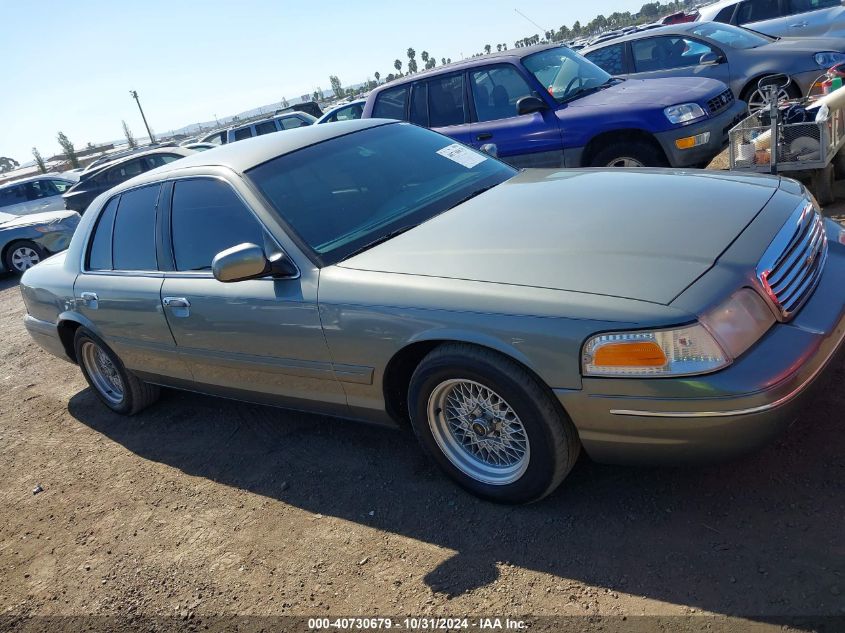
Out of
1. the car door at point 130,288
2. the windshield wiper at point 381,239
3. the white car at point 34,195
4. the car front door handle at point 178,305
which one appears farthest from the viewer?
the white car at point 34,195

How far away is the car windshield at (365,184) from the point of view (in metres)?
3.24

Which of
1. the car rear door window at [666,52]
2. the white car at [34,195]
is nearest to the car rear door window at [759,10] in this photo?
the car rear door window at [666,52]

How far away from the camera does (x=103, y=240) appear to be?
4.40 m

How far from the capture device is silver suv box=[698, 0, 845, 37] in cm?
1031

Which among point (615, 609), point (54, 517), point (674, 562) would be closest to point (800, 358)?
point (674, 562)

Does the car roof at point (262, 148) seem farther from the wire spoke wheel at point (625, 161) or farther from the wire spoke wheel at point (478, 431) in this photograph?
the wire spoke wheel at point (625, 161)

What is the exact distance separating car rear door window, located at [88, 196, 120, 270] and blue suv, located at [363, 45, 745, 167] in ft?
12.0

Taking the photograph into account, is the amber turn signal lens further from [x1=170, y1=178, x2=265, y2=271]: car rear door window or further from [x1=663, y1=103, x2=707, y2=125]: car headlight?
[x1=663, y1=103, x2=707, y2=125]: car headlight

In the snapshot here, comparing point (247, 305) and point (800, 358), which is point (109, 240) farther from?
point (800, 358)

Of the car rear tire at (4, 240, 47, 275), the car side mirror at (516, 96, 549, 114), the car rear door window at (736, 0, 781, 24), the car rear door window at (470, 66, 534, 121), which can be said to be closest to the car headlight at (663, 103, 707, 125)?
the car side mirror at (516, 96, 549, 114)

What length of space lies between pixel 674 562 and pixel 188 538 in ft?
7.27

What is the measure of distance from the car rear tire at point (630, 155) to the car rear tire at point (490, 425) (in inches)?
161

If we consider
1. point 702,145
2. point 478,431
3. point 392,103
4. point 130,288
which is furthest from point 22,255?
point 478,431

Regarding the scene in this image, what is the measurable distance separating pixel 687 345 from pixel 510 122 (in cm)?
494
